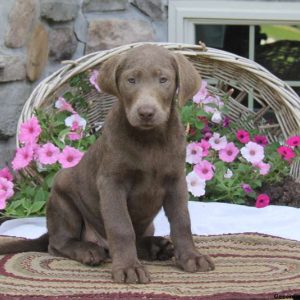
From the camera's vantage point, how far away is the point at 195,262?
10.2 ft

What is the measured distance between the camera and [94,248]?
3.28m

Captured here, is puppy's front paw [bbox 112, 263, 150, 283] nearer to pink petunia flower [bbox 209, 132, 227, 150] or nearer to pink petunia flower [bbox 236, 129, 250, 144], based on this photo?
pink petunia flower [bbox 209, 132, 227, 150]

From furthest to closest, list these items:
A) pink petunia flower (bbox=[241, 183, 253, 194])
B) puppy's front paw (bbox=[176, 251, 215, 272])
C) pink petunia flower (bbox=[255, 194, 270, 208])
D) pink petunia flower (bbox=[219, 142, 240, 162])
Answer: pink petunia flower (bbox=[219, 142, 240, 162]), pink petunia flower (bbox=[241, 183, 253, 194]), pink petunia flower (bbox=[255, 194, 270, 208]), puppy's front paw (bbox=[176, 251, 215, 272])

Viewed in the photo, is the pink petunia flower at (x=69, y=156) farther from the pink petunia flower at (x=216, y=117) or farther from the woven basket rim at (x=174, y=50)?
the pink petunia flower at (x=216, y=117)

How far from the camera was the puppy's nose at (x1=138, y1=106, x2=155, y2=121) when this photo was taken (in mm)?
2848

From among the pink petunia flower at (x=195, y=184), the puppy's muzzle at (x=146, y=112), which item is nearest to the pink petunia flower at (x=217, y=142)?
the pink petunia flower at (x=195, y=184)

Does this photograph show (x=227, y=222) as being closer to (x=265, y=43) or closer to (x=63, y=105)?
(x=63, y=105)

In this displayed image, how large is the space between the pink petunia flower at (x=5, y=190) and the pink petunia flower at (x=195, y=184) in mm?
858

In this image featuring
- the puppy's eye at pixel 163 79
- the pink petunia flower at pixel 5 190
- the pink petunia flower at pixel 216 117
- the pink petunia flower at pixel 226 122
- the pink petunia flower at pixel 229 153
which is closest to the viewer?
the puppy's eye at pixel 163 79

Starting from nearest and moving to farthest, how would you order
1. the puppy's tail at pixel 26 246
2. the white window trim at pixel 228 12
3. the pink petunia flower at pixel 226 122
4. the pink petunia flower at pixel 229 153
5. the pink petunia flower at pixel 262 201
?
the puppy's tail at pixel 26 246 → the pink petunia flower at pixel 262 201 → the pink petunia flower at pixel 229 153 → the pink petunia flower at pixel 226 122 → the white window trim at pixel 228 12

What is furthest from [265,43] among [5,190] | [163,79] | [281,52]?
[163,79]

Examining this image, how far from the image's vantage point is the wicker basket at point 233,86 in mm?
4328

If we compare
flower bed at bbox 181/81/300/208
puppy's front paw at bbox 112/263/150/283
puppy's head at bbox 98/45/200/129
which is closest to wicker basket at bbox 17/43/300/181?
flower bed at bbox 181/81/300/208

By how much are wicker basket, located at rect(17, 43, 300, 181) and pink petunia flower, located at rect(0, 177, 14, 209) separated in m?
0.36
